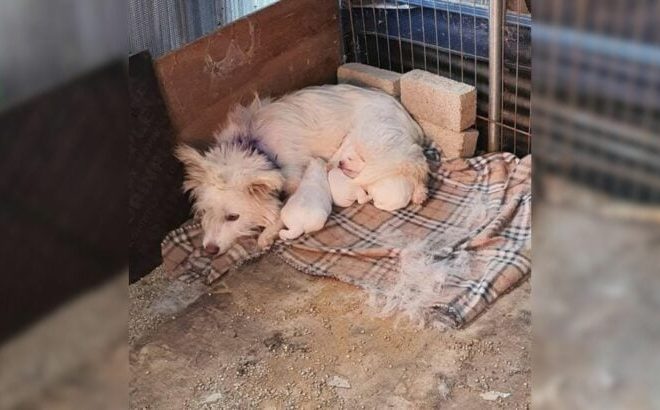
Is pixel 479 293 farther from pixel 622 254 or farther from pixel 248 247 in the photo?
pixel 622 254

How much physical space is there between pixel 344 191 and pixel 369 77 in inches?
27.3

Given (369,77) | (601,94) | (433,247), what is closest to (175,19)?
(369,77)

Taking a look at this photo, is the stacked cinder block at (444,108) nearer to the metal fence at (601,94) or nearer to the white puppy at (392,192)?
the white puppy at (392,192)

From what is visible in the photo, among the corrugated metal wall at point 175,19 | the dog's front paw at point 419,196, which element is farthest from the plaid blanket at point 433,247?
the corrugated metal wall at point 175,19

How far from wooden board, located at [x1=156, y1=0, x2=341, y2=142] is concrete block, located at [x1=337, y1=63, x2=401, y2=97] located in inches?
3.6

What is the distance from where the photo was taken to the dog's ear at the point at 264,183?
3.18 meters

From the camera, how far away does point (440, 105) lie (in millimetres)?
3527

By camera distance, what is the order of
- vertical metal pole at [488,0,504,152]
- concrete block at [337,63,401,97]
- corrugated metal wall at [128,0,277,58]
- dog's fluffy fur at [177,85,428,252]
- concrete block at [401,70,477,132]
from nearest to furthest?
1. corrugated metal wall at [128,0,277,58]
2. dog's fluffy fur at [177,85,428,252]
3. vertical metal pole at [488,0,504,152]
4. concrete block at [401,70,477,132]
5. concrete block at [337,63,401,97]

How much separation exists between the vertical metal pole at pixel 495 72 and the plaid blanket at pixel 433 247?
112 millimetres

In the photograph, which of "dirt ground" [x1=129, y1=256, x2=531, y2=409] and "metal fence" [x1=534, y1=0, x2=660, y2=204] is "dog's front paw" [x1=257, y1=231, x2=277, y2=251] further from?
"metal fence" [x1=534, y1=0, x2=660, y2=204]

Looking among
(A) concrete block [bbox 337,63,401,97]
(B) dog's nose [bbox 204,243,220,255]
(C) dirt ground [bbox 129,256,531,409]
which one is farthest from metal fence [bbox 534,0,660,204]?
(A) concrete block [bbox 337,63,401,97]

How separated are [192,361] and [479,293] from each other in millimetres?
984

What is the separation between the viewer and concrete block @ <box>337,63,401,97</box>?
3.70 metres

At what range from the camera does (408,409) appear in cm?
238
